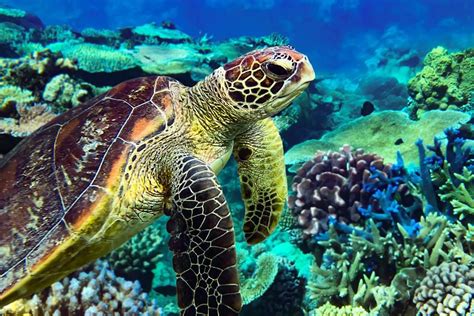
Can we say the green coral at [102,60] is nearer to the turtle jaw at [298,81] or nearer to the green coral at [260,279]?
the green coral at [260,279]

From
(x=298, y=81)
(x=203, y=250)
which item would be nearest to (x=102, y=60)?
(x=298, y=81)

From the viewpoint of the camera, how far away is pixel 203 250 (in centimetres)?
187

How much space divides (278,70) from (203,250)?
120 centimetres

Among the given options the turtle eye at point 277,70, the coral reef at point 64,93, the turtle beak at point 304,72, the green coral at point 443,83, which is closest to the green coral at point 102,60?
the coral reef at point 64,93

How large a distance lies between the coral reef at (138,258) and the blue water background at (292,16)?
33.8 metres

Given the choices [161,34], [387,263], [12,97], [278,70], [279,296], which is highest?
[161,34]

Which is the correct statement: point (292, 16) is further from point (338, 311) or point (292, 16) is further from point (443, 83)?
point (338, 311)

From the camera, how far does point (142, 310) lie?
3078 mm

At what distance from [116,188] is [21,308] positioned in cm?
141

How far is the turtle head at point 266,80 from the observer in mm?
2223

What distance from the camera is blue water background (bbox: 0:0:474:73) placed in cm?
4088

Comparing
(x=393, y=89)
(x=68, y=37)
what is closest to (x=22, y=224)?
(x=68, y=37)

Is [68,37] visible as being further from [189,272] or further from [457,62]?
[189,272]

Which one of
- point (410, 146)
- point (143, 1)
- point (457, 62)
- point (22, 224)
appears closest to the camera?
point (22, 224)
